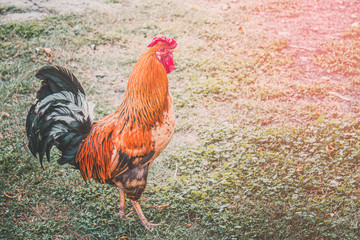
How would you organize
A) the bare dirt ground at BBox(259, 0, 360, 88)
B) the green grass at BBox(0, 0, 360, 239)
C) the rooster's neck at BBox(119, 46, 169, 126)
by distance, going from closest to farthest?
the rooster's neck at BBox(119, 46, 169, 126)
the green grass at BBox(0, 0, 360, 239)
the bare dirt ground at BBox(259, 0, 360, 88)

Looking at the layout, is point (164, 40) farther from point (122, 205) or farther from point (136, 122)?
point (122, 205)

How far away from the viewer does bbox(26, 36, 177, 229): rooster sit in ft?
10.3

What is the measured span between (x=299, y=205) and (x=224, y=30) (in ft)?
16.0

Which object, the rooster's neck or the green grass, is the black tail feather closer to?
the rooster's neck

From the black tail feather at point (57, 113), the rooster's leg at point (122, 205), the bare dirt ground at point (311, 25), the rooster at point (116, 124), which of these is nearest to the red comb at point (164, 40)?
the rooster at point (116, 124)

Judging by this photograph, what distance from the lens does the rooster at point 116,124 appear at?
314 centimetres

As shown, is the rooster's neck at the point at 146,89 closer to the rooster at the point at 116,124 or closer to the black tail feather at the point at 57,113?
the rooster at the point at 116,124

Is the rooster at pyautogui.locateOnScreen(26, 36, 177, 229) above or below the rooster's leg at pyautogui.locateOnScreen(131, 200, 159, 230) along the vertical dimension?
above

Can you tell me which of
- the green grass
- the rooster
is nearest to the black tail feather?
the rooster

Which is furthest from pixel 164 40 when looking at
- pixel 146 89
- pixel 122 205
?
pixel 122 205

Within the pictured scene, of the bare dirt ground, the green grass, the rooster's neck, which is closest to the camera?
the rooster's neck

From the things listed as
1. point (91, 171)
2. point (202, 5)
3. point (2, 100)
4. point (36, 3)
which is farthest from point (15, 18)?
point (91, 171)

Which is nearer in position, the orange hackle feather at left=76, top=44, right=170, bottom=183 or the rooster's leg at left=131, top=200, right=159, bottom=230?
the orange hackle feather at left=76, top=44, right=170, bottom=183

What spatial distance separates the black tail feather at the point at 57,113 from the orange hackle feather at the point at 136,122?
0.25m
